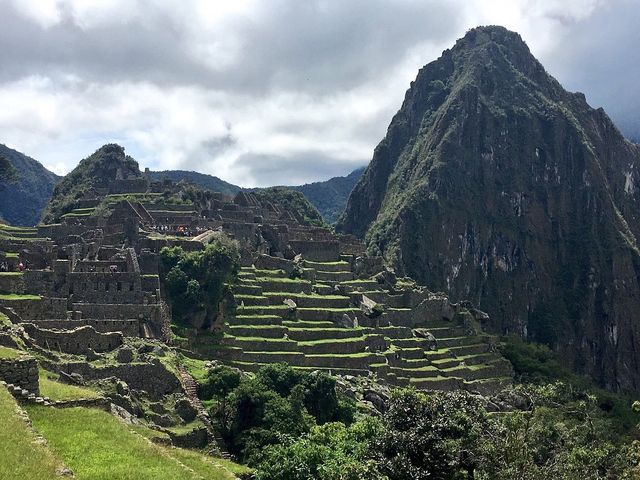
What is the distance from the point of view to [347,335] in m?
47.9

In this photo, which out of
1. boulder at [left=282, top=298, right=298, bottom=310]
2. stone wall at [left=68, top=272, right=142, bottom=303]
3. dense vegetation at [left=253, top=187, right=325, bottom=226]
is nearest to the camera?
stone wall at [left=68, top=272, right=142, bottom=303]

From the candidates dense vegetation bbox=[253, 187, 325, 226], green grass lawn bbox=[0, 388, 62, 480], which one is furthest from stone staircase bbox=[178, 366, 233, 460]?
dense vegetation bbox=[253, 187, 325, 226]

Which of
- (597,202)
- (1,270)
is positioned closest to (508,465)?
(1,270)

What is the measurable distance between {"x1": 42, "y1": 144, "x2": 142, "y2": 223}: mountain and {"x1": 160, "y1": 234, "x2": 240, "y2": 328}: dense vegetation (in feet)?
126

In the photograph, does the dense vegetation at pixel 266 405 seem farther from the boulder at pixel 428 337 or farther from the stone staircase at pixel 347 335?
the boulder at pixel 428 337

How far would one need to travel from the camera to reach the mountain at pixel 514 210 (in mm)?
154250

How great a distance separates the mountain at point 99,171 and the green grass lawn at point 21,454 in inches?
2663

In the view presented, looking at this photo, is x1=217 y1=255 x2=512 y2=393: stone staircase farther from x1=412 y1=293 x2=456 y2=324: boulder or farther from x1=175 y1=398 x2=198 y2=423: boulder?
x1=175 y1=398 x2=198 y2=423: boulder

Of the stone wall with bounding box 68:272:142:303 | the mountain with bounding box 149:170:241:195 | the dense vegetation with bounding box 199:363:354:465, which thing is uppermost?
the mountain with bounding box 149:170:241:195

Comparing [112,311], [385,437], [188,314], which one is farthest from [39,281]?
[385,437]

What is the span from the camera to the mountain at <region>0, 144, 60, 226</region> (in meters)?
128

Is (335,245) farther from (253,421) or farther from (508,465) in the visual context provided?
(508,465)

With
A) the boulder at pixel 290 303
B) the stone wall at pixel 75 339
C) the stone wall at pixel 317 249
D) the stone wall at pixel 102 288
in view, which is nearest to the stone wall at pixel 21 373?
the stone wall at pixel 75 339

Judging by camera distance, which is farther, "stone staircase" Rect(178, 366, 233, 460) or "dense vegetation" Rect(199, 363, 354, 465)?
"dense vegetation" Rect(199, 363, 354, 465)
